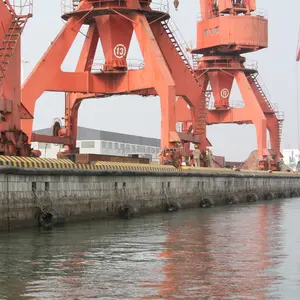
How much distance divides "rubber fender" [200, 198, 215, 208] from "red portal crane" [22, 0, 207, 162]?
11.7ft

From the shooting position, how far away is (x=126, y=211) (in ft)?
113

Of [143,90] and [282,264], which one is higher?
[143,90]

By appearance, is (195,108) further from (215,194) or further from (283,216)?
(283,216)

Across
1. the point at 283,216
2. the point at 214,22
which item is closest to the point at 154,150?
the point at 214,22

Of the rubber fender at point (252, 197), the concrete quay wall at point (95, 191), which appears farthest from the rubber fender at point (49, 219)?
the rubber fender at point (252, 197)

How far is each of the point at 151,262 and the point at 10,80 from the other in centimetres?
1599

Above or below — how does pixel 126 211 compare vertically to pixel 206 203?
above

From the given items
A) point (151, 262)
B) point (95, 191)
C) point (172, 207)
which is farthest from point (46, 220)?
point (172, 207)

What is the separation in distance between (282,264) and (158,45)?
1363 inches

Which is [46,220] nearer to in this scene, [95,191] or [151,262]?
[95,191]

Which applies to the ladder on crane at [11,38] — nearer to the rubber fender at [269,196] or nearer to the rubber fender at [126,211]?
the rubber fender at [126,211]

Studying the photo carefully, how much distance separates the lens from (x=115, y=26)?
164ft

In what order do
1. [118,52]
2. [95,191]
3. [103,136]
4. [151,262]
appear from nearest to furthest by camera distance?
[151,262] → [95,191] → [118,52] → [103,136]

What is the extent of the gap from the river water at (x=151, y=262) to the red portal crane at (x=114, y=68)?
700 inches
